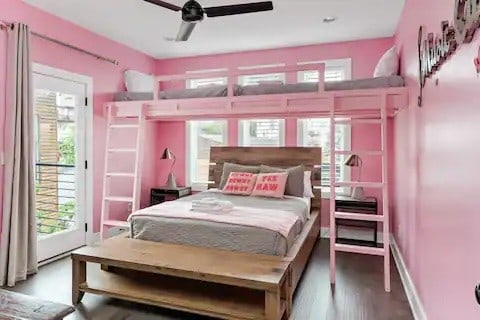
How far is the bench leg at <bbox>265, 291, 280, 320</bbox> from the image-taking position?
7.29ft

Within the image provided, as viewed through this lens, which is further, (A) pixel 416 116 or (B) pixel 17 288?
(B) pixel 17 288

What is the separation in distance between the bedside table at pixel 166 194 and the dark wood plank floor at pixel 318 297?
1.72m

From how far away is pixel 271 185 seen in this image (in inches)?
168

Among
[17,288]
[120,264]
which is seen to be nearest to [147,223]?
[120,264]

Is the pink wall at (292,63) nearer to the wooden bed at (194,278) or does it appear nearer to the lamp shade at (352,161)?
the lamp shade at (352,161)

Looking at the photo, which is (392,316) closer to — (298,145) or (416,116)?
(416,116)

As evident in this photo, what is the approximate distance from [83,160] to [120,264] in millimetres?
2151

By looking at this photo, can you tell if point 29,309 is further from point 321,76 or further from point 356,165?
point 356,165

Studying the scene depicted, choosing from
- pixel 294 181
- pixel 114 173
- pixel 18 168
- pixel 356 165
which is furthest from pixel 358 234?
pixel 18 168

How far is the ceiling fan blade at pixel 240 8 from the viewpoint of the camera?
268cm

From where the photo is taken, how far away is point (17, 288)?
3.07 meters

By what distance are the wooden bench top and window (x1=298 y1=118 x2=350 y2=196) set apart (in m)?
2.51

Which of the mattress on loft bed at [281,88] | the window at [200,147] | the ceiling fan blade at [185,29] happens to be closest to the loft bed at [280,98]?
the mattress on loft bed at [281,88]

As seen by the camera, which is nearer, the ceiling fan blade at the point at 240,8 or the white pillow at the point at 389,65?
the ceiling fan blade at the point at 240,8
